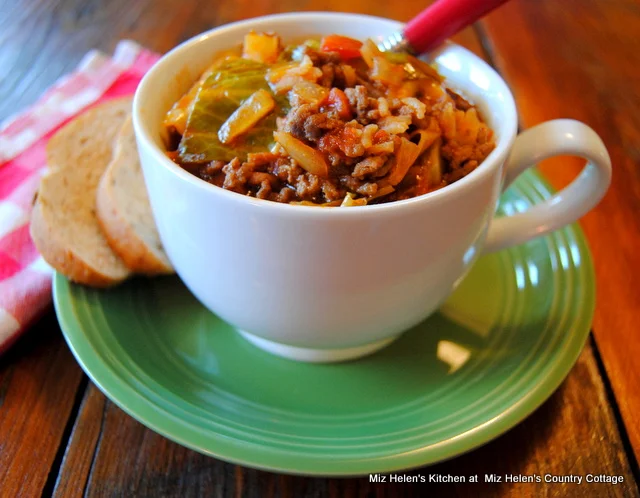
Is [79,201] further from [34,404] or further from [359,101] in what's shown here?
[359,101]

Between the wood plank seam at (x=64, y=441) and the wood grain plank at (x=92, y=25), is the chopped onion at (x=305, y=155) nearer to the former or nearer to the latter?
the wood plank seam at (x=64, y=441)

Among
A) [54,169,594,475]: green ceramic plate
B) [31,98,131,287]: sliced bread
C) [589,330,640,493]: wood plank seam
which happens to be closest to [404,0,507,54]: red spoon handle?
[54,169,594,475]: green ceramic plate

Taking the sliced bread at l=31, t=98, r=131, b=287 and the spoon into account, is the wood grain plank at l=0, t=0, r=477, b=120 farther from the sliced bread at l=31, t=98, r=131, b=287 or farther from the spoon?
the spoon

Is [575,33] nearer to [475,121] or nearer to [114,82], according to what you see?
[475,121]

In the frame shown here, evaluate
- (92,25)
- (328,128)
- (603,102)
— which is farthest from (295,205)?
(92,25)

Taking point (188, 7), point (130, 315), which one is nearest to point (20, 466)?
point (130, 315)
